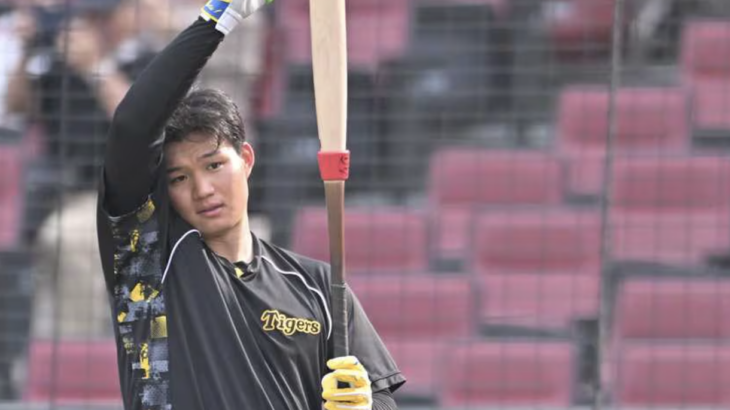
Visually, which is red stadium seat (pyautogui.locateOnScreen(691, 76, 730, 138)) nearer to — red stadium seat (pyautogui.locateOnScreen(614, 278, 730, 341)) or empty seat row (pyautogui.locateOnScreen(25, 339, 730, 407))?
red stadium seat (pyautogui.locateOnScreen(614, 278, 730, 341))

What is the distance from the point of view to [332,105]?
2.81m

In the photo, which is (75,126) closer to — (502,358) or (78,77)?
(78,77)

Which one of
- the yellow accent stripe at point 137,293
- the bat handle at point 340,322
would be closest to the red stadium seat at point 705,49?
the bat handle at point 340,322

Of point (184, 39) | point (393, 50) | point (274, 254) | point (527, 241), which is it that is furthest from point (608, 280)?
point (184, 39)

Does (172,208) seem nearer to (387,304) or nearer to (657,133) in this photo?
(387,304)

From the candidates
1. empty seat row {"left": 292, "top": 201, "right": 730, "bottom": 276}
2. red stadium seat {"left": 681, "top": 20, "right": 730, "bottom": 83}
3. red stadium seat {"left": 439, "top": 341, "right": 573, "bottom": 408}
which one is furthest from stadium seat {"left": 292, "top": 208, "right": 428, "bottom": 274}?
red stadium seat {"left": 681, "top": 20, "right": 730, "bottom": 83}

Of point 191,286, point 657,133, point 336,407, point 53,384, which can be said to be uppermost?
point 657,133

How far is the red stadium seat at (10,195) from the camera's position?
5648 mm

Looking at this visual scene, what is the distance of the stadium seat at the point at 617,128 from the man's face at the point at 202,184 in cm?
306

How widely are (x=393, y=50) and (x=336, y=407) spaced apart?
3.11 m

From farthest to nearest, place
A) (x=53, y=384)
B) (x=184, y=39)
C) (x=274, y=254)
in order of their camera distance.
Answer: (x=53, y=384)
(x=274, y=254)
(x=184, y=39)

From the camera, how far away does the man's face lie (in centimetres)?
269

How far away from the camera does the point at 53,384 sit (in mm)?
5438

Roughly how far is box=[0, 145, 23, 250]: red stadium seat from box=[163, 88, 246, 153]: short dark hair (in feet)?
10.1
